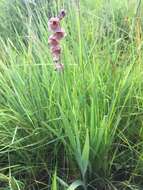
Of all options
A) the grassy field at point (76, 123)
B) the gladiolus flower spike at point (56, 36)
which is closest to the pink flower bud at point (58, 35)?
the gladiolus flower spike at point (56, 36)

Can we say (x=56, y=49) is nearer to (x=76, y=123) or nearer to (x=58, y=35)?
(x=58, y=35)

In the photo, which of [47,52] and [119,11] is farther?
[119,11]

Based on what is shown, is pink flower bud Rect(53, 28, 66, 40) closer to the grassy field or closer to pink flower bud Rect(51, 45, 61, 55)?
pink flower bud Rect(51, 45, 61, 55)

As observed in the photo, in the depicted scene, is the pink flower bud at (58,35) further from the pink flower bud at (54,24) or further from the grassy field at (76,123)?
the grassy field at (76,123)

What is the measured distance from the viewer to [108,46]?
1952mm

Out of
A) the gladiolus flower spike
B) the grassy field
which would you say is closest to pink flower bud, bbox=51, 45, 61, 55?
the gladiolus flower spike

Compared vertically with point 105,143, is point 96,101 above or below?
above

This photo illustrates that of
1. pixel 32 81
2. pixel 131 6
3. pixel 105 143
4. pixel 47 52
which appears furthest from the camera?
pixel 131 6

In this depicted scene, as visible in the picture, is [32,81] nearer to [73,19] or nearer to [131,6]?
[73,19]

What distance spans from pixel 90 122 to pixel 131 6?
1.27 meters

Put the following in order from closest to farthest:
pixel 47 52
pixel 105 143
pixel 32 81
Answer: pixel 105 143 → pixel 32 81 → pixel 47 52

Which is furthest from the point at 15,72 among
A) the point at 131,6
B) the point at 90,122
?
the point at 131,6

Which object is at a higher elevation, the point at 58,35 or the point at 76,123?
the point at 58,35

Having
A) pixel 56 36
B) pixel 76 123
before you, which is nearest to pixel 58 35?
pixel 56 36
